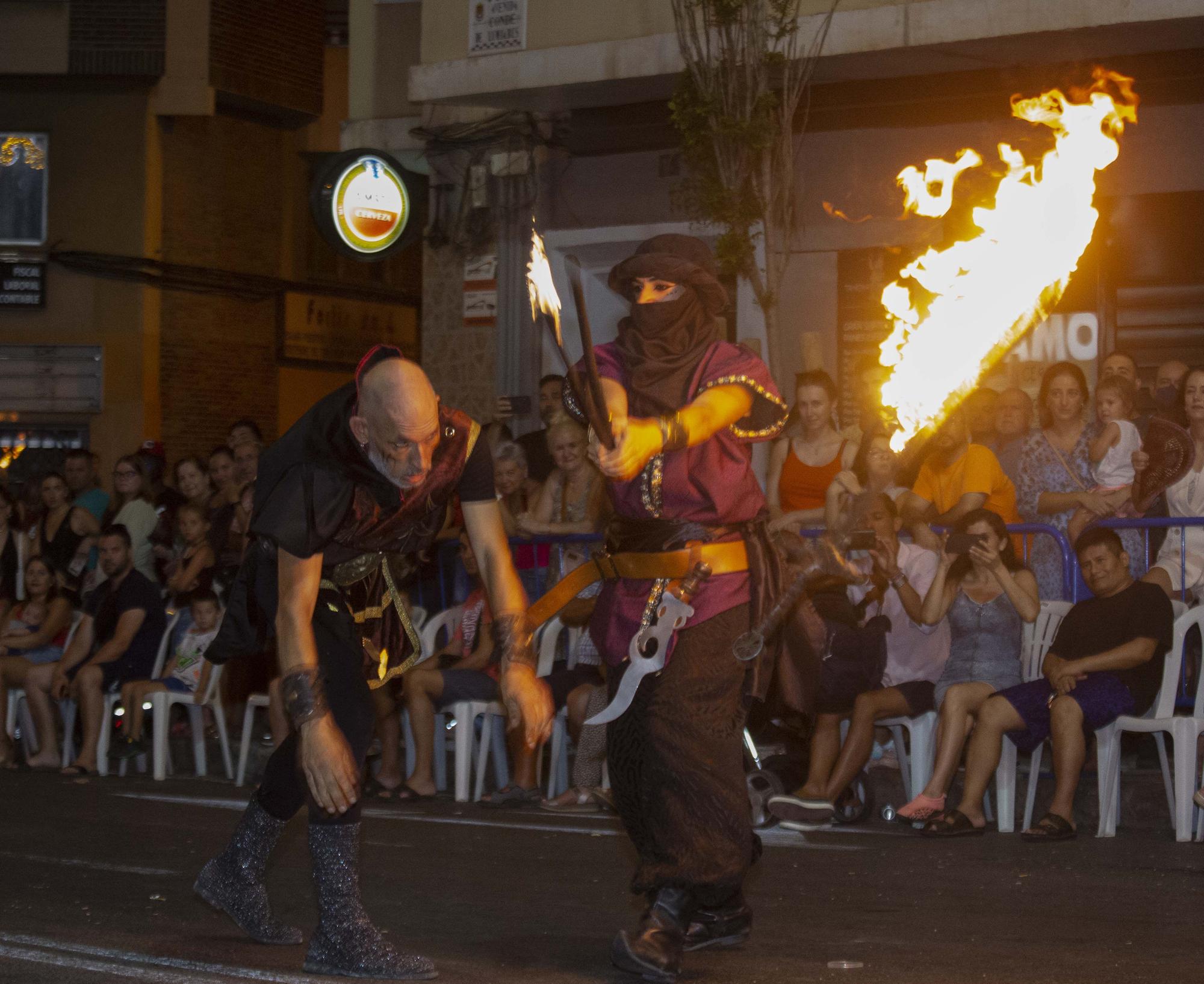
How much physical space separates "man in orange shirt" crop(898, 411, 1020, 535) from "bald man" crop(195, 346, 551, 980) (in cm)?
499

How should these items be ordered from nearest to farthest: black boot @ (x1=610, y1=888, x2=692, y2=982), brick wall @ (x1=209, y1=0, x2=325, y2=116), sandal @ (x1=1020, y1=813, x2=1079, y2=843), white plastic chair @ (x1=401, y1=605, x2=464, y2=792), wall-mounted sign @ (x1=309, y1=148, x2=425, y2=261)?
black boot @ (x1=610, y1=888, x2=692, y2=982) → sandal @ (x1=1020, y1=813, x2=1079, y2=843) → white plastic chair @ (x1=401, y1=605, x2=464, y2=792) → wall-mounted sign @ (x1=309, y1=148, x2=425, y2=261) → brick wall @ (x1=209, y1=0, x2=325, y2=116)

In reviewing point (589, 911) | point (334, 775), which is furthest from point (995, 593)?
point (334, 775)

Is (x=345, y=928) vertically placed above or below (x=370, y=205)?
below

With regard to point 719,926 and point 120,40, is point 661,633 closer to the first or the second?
point 719,926

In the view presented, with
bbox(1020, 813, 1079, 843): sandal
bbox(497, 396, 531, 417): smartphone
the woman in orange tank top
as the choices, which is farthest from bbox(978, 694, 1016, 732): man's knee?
bbox(497, 396, 531, 417): smartphone

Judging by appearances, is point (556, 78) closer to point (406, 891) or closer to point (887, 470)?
point (887, 470)

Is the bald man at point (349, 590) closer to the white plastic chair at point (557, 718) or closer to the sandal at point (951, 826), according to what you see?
the sandal at point (951, 826)

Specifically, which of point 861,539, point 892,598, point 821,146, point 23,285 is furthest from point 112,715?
point 23,285

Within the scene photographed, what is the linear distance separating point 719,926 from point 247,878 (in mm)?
1401

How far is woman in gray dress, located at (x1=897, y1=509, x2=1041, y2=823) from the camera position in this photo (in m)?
9.20

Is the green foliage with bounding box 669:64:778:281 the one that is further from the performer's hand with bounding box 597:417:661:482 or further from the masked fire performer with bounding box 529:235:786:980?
the performer's hand with bounding box 597:417:661:482

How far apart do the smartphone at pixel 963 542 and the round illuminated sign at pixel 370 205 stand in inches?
389

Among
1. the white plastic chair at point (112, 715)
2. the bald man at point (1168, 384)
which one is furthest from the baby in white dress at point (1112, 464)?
the white plastic chair at point (112, 715)

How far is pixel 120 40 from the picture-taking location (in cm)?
2217
